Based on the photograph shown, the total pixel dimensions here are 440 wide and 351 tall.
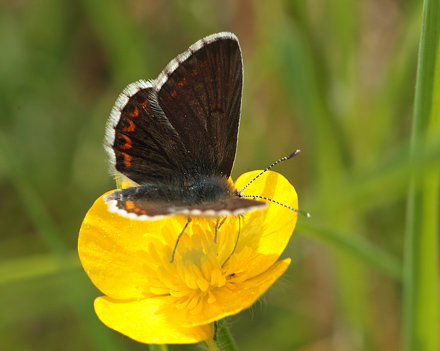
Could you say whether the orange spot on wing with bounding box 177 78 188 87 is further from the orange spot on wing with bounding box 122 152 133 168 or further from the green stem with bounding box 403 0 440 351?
the green stem with bounding box 403 0 440 351

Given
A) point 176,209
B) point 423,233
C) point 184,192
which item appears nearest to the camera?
point 176,209

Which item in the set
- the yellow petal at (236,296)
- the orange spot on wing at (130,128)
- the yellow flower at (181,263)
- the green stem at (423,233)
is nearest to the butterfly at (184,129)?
the orange spot on wing at (130,128)

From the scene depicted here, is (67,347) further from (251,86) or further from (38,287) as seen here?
(251,86)

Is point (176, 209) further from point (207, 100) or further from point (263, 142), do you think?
point (263, 142)

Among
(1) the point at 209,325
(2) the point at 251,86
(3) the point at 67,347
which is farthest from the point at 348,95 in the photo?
(3) the point at 67,347

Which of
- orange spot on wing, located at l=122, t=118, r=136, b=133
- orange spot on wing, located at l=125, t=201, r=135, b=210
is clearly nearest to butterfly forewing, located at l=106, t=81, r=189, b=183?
orange spot on wing, located at l=122, t=118, r=136, b=133

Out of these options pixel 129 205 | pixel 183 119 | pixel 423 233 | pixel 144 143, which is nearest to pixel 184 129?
pixel 183 119
